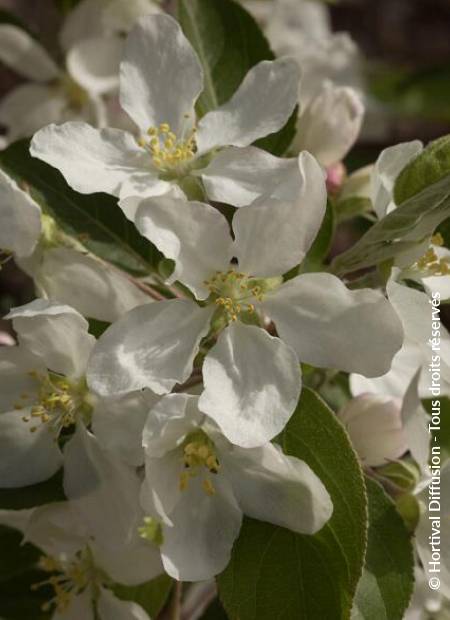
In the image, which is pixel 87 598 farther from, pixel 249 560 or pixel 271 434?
pixel 271 434

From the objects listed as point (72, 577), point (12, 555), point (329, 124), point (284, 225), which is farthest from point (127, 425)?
point (329, 124)

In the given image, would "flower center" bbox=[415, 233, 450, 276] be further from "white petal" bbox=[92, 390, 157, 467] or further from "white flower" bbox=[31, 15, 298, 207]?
"white petal" bbox=[92, 390, 157, 467]

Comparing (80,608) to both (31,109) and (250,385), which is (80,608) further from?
(31,109)

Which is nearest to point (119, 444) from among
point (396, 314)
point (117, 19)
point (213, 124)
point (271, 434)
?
point (271, 434)

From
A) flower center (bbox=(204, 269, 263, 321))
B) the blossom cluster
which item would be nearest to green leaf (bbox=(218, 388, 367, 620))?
the blossom cluster

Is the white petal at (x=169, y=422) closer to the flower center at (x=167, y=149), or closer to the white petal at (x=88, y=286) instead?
the white petal at (x=88, y=286)
